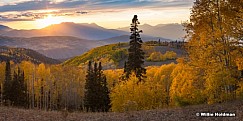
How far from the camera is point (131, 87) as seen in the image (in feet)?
167

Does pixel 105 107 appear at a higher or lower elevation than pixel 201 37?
lower

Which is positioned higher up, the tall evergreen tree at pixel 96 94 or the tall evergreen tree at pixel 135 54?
the tall evergreen tree at pixel 135 54

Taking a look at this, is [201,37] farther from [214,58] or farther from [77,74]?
[77,74]

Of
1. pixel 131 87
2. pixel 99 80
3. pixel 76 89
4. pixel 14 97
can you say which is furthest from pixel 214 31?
pixel 76 89

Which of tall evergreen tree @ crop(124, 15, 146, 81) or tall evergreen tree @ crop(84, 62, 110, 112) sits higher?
tall evergreen tree @ crop(124, 15, 146, 81)

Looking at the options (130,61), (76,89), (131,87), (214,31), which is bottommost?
(76,89)

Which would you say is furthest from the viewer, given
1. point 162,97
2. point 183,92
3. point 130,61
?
point 162,97

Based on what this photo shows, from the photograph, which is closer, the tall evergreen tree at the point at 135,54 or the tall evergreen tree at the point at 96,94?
the tall evergreen tree at the point at 135,54

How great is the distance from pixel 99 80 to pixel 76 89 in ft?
214

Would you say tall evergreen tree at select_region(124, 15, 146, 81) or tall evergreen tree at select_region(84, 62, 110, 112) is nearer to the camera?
tall evergreen tree at select_region(124, 15, 146, 81)

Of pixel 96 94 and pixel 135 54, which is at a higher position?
pixel 135 54

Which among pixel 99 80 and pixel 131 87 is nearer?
pixel 131 87

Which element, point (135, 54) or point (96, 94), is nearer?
point (135, 54)

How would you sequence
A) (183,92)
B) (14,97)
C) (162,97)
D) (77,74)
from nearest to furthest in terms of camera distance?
(183,92) → (162,97) → (14,97) → (77,74)
